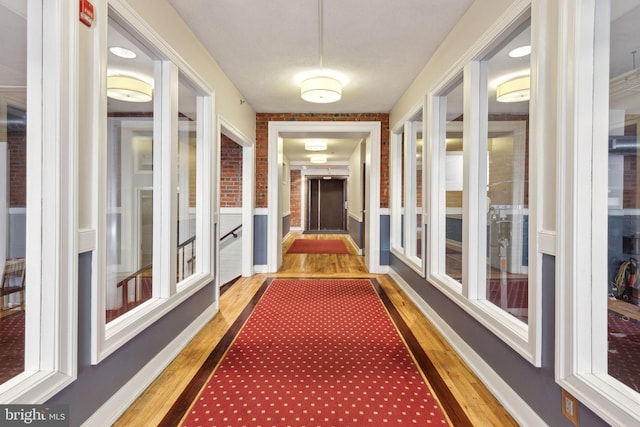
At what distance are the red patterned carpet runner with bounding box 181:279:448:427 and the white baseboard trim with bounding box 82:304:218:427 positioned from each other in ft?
1.15

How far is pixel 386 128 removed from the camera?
17.3 feet

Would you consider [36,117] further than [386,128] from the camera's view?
No

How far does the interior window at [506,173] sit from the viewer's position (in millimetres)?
2221

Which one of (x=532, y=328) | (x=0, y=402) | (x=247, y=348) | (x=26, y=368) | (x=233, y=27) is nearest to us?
(x=0, y=402)

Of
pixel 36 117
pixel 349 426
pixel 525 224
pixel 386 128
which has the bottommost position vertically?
pixel 349 426

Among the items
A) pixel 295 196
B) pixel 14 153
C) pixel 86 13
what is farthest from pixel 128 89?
pixel 295 196

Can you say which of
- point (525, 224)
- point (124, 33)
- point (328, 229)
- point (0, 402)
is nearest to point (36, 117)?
point (124, 33)

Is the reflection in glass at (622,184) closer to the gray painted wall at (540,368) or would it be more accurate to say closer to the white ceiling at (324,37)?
the gray painted wall at (540,368)

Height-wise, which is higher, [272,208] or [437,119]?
[437,119]

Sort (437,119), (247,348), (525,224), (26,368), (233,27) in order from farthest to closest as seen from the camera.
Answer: (437,119) < (233,27) < (247,348) < (525,224) < (26,368)

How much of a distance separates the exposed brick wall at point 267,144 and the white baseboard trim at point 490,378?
8.18 feet

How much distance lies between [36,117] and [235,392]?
1635 mm

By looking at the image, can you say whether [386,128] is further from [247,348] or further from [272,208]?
[247,348]

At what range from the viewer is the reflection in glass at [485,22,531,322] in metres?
2.23
